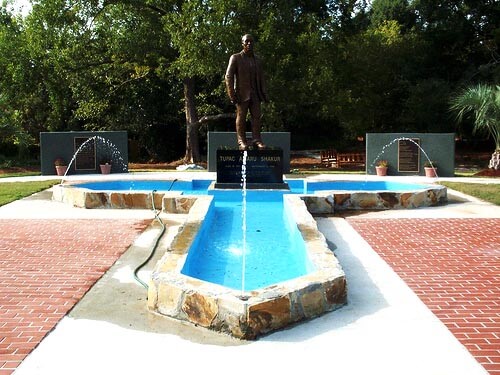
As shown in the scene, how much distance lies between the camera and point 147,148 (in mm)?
30969

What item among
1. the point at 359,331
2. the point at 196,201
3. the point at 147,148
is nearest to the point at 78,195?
the point at 196,201

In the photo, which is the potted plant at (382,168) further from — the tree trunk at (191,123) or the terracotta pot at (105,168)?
the tree trunk at (191,123)

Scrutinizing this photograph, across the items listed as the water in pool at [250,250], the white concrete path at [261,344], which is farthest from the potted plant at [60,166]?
the white concrete path at [261,344]

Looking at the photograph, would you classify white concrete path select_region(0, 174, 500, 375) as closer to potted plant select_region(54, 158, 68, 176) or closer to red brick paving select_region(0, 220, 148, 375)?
A: red brick paving select_region(0, 220, 148, 375)

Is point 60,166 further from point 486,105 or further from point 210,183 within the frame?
point 486,105

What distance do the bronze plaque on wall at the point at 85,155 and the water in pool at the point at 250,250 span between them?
9.72 m

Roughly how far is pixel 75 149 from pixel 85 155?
376 millimetres

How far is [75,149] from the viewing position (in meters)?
19.0

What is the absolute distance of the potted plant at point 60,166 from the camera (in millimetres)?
18781

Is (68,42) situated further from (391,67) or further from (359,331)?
(359,331)

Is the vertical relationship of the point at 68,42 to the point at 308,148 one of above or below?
above

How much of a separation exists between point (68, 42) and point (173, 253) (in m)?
19.2

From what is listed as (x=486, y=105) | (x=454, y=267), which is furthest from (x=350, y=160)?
(x=454, y=267)

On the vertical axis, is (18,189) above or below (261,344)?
above
